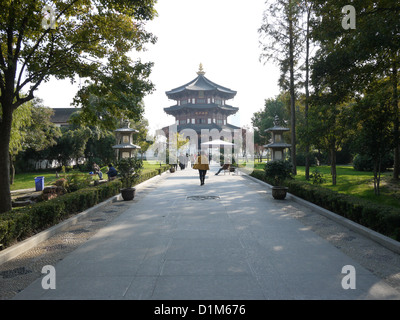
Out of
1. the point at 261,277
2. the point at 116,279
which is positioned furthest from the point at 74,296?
the point at 261,277

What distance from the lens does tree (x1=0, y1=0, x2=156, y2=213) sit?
7.51m

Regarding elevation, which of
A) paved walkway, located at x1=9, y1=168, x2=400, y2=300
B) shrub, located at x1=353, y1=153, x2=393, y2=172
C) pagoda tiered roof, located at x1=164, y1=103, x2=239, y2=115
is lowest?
paved walkway, located at x1=9, y1=168, x2=400, y2=300

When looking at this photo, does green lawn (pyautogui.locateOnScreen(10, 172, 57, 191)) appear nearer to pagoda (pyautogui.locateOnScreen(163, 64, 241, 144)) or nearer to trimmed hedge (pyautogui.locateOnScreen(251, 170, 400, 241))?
trimmed hedge (pyautogui.locateOnScreen(251, 170, 400, 241))

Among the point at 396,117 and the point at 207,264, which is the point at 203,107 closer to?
the point at 396,117

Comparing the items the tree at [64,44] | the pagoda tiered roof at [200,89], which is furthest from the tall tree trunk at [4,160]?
the pagoda tiered roof at [200,89]

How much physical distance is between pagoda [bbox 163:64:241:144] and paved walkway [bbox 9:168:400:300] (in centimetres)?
4347

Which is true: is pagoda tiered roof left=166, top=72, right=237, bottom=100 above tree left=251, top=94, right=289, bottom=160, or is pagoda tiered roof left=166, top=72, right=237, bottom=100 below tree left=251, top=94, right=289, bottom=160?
above

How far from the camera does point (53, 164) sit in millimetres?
34969

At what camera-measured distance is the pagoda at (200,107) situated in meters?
50.5

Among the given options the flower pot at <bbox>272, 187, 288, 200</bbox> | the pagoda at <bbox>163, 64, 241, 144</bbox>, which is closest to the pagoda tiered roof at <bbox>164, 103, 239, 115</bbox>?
the pagoda at <bbox>163, 64, 241, 144</bbox>

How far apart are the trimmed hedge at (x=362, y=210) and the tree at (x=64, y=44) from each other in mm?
6262

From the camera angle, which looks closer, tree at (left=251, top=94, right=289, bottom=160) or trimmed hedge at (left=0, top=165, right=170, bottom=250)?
trimmed hedge at (left=0, top=165, right=170, bottom=250)

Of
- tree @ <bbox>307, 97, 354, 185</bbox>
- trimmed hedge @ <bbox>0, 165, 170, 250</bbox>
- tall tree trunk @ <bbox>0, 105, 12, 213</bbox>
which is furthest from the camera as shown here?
tree @ <bbox>307, 97, 354, 185</bbox>
